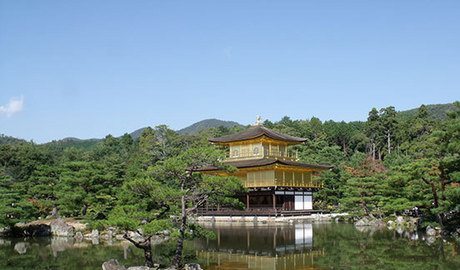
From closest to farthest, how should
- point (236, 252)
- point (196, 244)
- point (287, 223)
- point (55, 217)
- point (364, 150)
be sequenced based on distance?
point (236, 252) < point (196, 244) < point (55, 217) < point (287, 223) < point (364, 150)

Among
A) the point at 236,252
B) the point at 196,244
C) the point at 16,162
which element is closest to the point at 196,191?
the point at 236,252

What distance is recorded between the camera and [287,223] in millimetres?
36688

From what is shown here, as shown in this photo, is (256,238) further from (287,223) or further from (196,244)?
(287,223)

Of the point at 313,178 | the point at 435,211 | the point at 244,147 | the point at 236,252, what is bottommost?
the point at 236,252

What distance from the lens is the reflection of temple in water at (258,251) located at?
54.2ft

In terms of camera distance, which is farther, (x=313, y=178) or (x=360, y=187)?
(x=313, y=178)

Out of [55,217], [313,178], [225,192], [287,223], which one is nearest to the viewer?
[225,192]

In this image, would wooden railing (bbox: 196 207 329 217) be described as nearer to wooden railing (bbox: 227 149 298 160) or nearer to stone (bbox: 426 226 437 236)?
wooden railing (bbox: 227 149 298 160)

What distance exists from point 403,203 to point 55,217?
22.7 meters

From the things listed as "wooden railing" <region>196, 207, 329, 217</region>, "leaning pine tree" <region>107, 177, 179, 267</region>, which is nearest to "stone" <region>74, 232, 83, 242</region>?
"leaning pine tree" <region>107, 177, 179, 267</region>

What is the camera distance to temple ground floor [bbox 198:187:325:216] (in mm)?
40125

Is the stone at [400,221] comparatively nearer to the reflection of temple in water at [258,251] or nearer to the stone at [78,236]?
the reflection of temple in water at [258,251]

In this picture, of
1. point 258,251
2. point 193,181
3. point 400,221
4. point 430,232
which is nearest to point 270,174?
point 400,221

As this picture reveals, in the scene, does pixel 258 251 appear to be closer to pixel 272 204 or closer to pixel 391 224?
pixel 391 224
